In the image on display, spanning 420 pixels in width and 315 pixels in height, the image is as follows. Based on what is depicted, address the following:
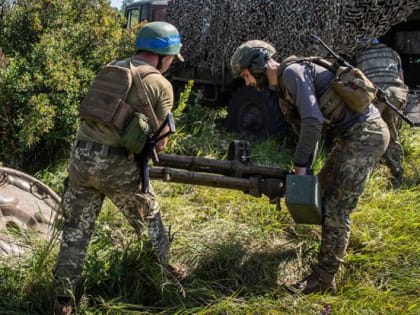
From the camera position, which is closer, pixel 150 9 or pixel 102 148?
pixel 102 148

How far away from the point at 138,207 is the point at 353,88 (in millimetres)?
1552

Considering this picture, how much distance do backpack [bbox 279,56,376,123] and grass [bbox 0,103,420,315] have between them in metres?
1.15

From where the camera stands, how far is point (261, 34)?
722 cm

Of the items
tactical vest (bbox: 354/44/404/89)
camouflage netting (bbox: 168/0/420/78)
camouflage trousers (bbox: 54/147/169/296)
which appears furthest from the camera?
camouflage netting (bbox: 168/0/420/78)

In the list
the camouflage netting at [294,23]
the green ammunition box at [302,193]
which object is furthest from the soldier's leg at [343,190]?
the camouflage netting at [294,23]

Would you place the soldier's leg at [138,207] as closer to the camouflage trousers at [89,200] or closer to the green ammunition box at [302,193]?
the camouflage trousers at [89,200]

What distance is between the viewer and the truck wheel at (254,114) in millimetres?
7207

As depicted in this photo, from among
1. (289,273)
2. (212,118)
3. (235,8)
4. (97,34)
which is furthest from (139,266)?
(235,8)

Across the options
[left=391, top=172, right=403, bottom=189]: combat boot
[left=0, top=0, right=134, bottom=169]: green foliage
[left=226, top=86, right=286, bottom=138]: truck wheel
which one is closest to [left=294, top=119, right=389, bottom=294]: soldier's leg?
[left=391, top=172, right=403, bottom=189]: combat boot

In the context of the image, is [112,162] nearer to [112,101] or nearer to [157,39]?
[112,101]

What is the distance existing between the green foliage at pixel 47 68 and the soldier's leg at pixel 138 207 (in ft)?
6.52

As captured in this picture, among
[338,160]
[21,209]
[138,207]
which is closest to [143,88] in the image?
[138,207]

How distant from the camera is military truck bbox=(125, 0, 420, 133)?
21.0 ft

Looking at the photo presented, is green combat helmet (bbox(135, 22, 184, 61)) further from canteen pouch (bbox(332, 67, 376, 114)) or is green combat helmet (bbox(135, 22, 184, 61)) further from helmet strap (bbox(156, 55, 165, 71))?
canteen pouch (bbox(332, 67, 376, 114))
